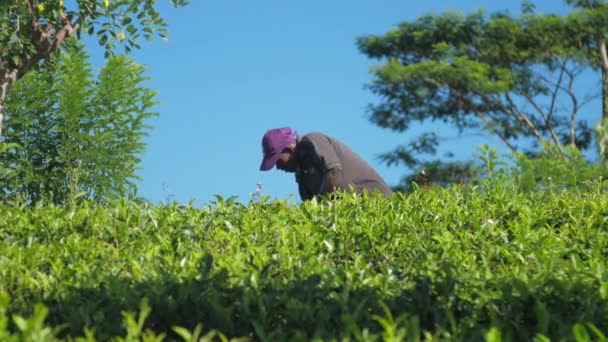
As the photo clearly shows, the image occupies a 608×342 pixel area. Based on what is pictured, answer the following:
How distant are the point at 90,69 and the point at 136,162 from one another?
1.75 metres

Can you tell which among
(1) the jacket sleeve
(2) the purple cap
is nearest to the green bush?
(1) the jacket sleeve

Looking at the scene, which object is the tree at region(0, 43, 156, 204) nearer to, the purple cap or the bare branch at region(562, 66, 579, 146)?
the purple cap

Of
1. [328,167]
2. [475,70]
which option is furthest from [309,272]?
[475,70]

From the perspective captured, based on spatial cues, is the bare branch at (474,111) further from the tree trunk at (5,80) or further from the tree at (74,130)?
the tree trunk at (5,80)

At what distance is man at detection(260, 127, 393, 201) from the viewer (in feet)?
26.4

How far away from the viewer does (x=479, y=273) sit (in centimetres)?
386

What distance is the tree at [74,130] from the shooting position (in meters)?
12.1

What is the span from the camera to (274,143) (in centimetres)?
847

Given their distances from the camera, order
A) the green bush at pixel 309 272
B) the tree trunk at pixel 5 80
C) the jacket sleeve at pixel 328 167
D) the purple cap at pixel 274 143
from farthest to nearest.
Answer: the tree trunk at pixel 5 80
the purple cap at pixel 274 143
the jacket sleeve at pixel 328 167
the green bush at pixel 309 272

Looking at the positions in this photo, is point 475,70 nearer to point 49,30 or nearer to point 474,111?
point 474,111

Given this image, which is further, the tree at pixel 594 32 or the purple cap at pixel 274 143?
the tree at pixel 594 32

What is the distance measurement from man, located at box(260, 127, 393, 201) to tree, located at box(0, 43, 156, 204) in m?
4.42

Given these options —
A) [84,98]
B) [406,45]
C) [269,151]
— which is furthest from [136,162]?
[406,45]

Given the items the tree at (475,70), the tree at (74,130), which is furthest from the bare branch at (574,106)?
the tree at (74,130)
